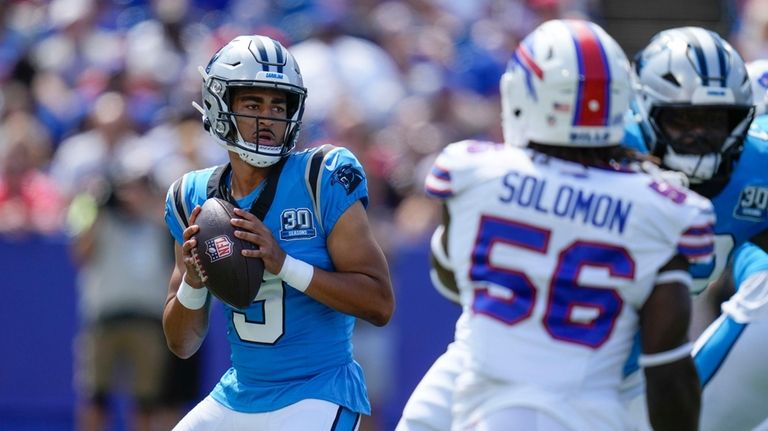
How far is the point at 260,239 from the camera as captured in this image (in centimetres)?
433

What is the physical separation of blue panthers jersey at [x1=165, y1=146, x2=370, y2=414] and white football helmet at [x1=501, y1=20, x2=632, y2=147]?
1038 millimetres

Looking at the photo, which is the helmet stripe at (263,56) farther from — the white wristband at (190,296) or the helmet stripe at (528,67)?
the helmet stripe at (528,67)

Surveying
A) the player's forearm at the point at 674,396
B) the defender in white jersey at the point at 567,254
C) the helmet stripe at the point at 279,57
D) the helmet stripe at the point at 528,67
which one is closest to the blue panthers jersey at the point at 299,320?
the helmet stripe at the point at 279,57

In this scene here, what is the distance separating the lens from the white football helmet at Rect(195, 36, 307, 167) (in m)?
4.53

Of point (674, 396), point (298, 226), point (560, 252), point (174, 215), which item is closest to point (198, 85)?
point (174, 215)

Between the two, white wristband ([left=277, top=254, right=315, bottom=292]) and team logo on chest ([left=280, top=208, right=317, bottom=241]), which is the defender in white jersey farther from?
team logo on chest ([left=280, top=208, right=317, bottom=241])

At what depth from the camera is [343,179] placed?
446cm

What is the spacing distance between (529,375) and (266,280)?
4.15 ft

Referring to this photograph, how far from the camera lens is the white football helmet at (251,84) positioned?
14.9ft

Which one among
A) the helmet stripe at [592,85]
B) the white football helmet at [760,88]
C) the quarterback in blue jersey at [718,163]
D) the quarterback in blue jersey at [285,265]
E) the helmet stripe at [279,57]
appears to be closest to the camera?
the helmet stripe at [592,85]

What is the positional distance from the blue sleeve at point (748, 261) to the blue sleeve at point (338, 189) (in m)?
1.35

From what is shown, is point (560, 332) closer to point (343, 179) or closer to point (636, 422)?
point (636, 422)

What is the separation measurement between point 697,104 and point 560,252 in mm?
1293

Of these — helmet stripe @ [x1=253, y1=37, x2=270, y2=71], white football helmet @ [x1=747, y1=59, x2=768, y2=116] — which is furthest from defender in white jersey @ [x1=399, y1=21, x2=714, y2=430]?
white football helmet @ [x1=747, y1=59, x2=768, y2=116]
